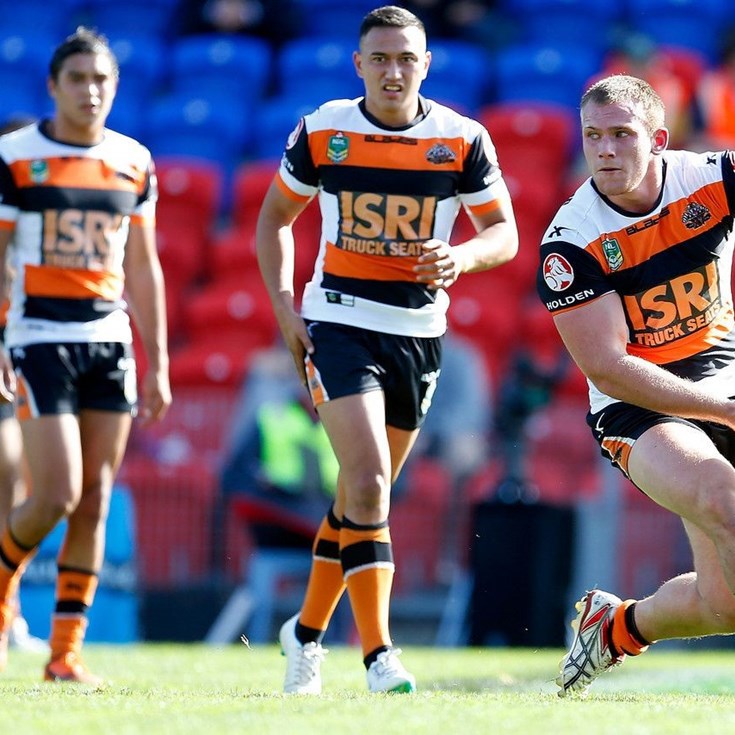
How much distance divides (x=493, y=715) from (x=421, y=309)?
6.12 ft

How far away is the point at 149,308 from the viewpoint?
7.02 metres

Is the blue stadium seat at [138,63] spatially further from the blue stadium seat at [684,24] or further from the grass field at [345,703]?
the grass field at [345,703]

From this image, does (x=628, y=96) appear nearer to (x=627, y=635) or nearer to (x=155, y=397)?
(x=627, y=635)

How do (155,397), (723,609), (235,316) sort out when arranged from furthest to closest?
1. (235,316)
2. (155,397)
3. (723,609)

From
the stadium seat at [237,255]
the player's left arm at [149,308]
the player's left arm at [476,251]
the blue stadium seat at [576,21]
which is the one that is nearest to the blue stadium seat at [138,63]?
the stadium seat at [237,255]

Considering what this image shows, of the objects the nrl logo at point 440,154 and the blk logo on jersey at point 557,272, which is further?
the nrl logo at point 440,154

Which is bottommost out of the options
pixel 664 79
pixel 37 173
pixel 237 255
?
pixel 37 173

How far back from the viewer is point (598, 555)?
9.98m

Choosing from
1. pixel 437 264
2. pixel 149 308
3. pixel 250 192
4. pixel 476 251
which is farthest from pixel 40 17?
pixel 437 264

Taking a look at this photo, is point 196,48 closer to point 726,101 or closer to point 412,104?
point 726,101

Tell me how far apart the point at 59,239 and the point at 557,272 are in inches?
90.1

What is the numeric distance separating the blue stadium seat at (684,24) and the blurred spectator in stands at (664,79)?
2.89ft

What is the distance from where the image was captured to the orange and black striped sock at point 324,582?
608 cm

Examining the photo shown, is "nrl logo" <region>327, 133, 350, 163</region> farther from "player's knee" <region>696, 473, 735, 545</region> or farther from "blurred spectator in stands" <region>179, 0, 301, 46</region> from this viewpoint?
"blurred spectator in stands" <region>179, 0, 301, 46</region>
